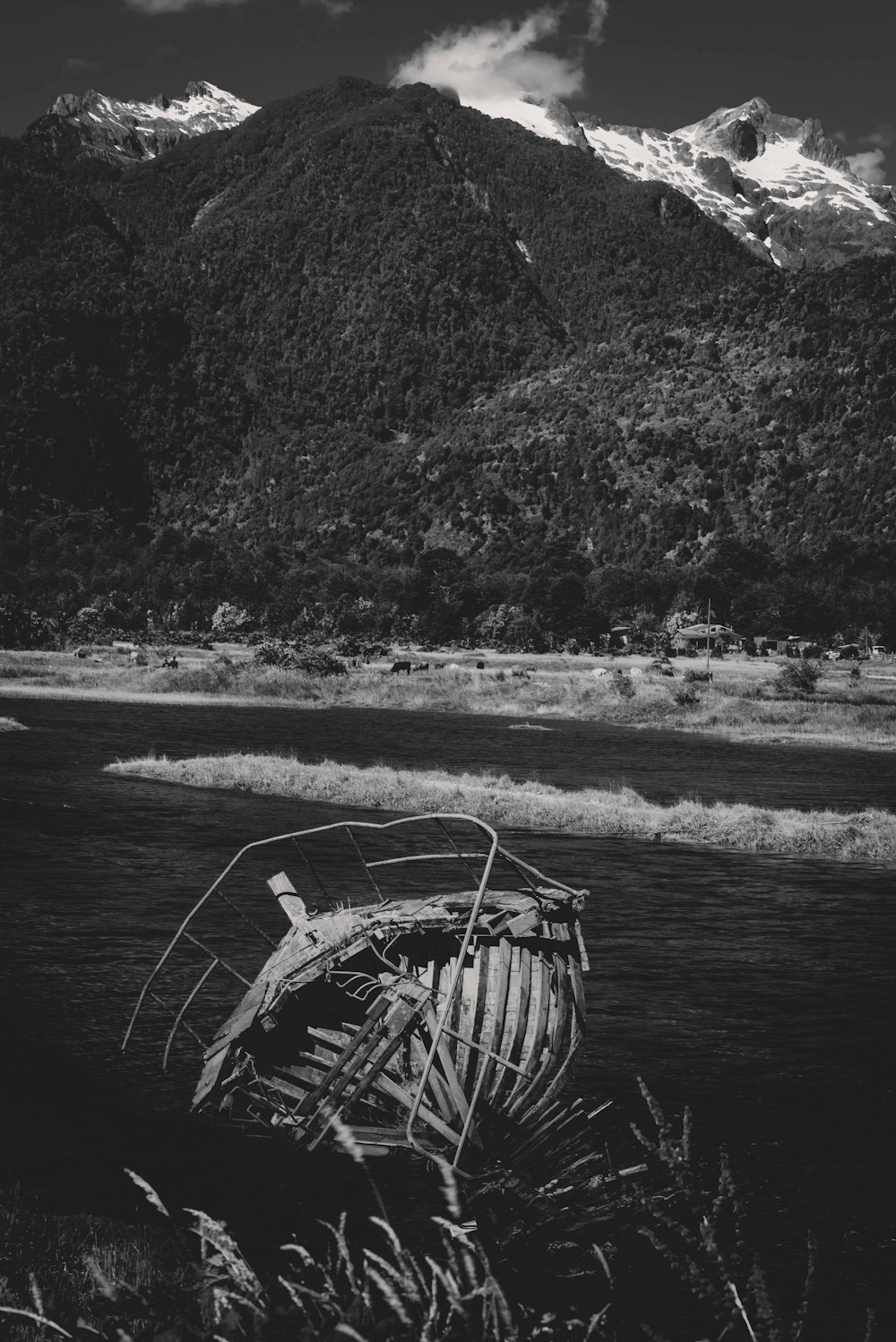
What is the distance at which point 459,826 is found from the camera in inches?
1556

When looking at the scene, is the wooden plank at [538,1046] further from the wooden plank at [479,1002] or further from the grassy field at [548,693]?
the grassy field at [548,693]

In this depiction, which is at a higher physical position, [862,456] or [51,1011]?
[862,456]

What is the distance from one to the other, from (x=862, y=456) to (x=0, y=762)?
147m

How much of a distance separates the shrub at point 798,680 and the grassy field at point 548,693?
739mm

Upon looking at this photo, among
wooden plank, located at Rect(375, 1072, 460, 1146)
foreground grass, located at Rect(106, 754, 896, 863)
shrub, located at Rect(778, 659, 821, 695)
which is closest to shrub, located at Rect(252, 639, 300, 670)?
shrub, located at Rect(778, 659, 821, 695)

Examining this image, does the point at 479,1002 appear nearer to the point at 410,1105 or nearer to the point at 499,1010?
the point at 499,1010

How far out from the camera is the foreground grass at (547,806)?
35750mm

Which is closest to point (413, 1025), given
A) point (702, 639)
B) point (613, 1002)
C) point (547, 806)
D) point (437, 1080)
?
point (437, 1080)

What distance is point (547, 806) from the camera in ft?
131

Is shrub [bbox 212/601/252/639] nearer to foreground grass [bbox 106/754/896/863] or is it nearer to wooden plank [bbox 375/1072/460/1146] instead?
foreground grass [bbox 106/754/896/863]

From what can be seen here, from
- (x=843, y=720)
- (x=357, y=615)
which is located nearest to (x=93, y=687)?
(x=843, y=720)

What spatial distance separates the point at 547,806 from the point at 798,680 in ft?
183

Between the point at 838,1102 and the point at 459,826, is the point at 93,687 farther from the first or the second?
the point at 838,1102

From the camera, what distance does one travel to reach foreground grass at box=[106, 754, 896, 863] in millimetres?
35750
